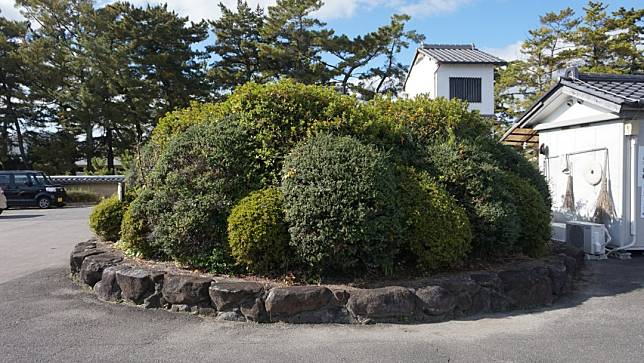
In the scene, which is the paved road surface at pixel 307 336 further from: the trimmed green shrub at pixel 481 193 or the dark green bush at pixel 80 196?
the dark green bush at pixel 80 196

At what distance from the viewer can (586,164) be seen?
873 cm

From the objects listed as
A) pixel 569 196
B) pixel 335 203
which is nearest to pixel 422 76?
pixel 569 196

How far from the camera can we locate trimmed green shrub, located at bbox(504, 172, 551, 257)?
20.5ft

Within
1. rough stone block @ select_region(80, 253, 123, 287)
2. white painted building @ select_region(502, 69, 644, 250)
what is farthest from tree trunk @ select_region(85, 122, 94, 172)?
white painted building @ select_region(502, 69, 644, 250)

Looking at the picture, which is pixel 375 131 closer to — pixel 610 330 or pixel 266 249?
pixel 266 249

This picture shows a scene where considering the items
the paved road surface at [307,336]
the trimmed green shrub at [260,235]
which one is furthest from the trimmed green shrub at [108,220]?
the trimmed green shrub at [260,235]

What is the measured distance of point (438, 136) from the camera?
6.61 meters

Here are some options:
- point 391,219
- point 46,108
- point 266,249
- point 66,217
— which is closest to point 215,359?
point 266,249

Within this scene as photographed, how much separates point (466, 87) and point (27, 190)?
2188cm

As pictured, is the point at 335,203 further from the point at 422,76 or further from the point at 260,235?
the point at 422,76

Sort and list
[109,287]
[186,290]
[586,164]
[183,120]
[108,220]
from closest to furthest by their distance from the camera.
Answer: [186,290] → [109,287] → [183,120] → [108,220] → [586,164]

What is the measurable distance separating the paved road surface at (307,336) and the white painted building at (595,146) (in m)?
2.72

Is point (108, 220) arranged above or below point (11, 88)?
below

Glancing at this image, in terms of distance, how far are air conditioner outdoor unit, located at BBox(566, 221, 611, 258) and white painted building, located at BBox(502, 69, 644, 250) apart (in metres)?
0.35
